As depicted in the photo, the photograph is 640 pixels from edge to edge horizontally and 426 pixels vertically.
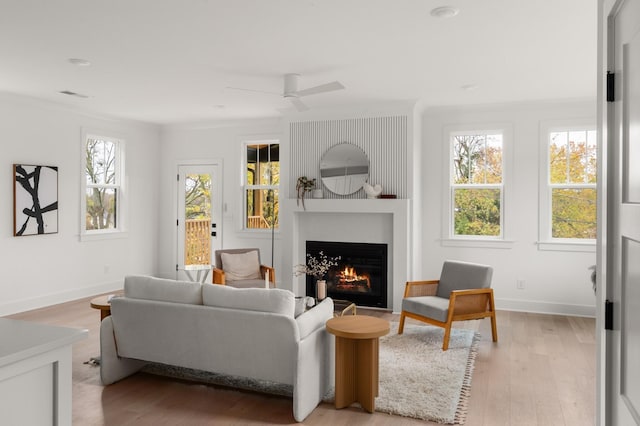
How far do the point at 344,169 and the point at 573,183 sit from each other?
9.36 ft

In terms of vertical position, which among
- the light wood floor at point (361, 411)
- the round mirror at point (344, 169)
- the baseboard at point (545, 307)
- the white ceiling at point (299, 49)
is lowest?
the light wood floor at point (361, 411)

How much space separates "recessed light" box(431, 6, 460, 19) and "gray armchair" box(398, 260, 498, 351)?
2.43 meters

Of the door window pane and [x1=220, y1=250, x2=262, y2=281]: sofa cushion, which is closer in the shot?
[x1=220, y1=250, x2=262, y2=281]: sofa cushion

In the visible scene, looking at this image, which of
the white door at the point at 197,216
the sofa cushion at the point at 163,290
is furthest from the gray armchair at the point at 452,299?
the white door at the point at 197,216

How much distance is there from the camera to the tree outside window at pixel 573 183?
18.9 feet

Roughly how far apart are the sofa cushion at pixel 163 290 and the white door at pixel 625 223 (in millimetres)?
2597

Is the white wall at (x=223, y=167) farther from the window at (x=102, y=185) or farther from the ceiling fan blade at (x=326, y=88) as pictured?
the ceiling fan blade at (x=326, y=88)

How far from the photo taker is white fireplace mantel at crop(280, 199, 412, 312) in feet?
19.3

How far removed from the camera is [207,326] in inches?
127

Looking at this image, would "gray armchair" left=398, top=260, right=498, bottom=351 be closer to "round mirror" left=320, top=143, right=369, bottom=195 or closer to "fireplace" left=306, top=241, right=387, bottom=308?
"fireplace" left=306, top=241, right=387, bottom=308

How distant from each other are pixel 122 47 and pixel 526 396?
4167 millimetres

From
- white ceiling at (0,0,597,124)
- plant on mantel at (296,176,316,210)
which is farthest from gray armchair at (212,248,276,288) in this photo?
white ceiling at (0,0,597,124)

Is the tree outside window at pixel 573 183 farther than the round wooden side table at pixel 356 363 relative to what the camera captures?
Yes

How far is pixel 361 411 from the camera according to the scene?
317cm
